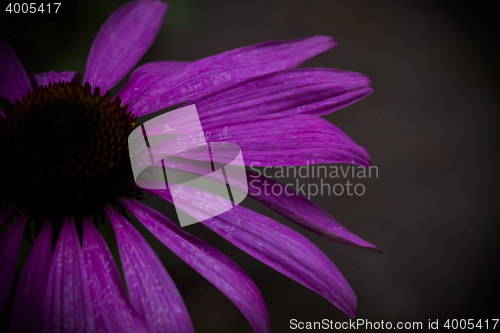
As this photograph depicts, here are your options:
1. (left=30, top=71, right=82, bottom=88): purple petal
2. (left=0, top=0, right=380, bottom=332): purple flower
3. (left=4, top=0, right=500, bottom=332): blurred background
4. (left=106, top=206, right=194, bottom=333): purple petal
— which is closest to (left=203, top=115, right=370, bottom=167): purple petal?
(left=0, top=0, right=380, bottom=332): purple flower

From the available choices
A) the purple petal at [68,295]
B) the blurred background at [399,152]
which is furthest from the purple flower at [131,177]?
the blurred background at [399,152]

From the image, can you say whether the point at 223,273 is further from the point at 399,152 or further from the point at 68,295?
the point at 399,152

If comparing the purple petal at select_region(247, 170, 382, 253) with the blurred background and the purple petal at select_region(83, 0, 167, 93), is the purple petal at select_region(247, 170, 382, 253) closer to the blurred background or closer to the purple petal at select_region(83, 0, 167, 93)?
the purple petal at select_region(83, 0, 167, 93)

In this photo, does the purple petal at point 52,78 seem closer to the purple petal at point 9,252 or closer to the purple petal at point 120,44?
the purple petal at point 120,44

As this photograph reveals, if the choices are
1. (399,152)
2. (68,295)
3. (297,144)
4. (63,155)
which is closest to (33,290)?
(68,295)

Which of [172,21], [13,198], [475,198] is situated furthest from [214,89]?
[475,198]

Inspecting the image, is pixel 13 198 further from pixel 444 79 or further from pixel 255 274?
pixel 444 79
